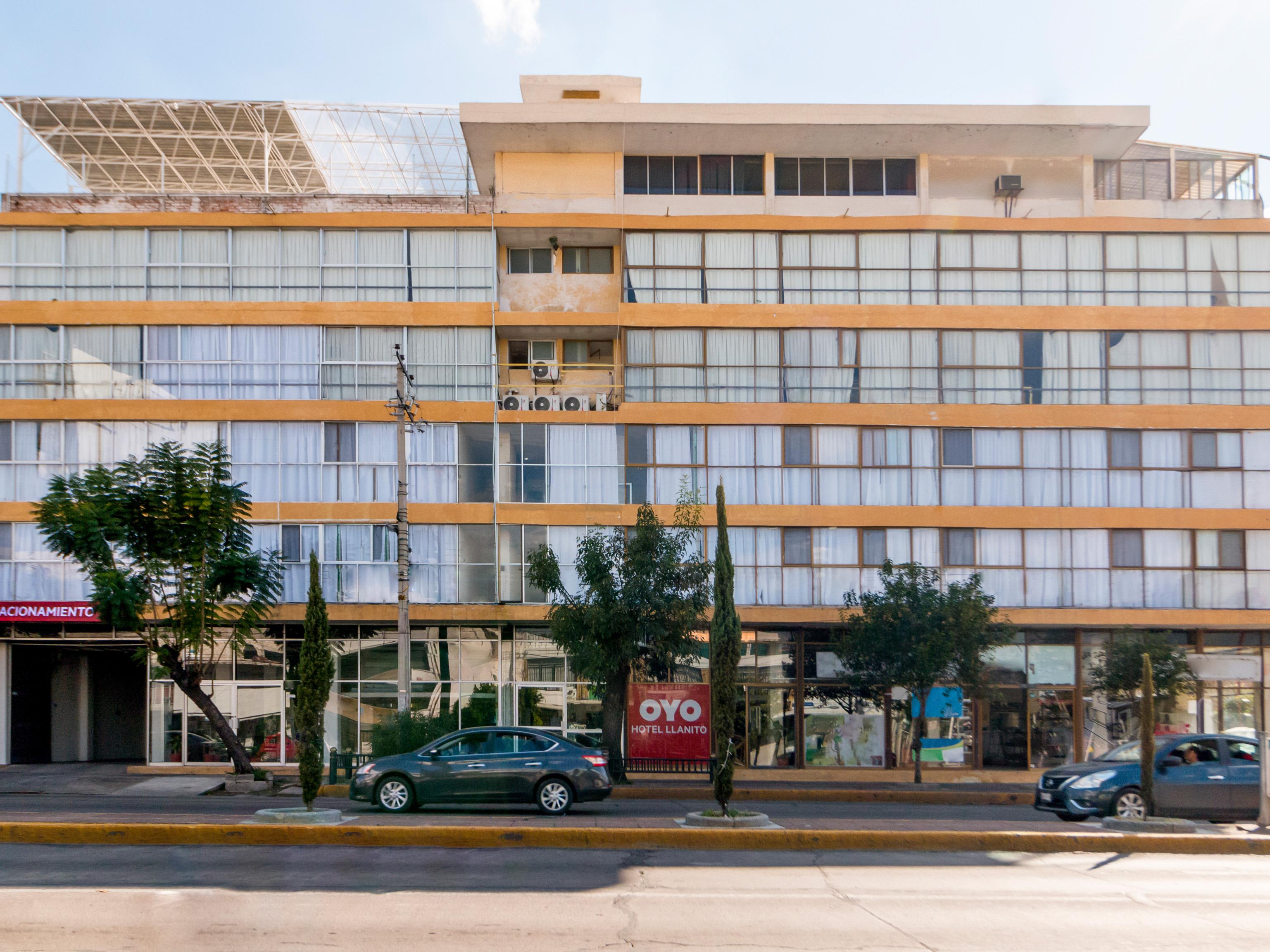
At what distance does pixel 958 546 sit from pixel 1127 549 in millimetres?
4387

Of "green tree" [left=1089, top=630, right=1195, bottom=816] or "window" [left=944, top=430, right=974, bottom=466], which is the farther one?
"window" [left=944, top=430, right=974, bottom=466]

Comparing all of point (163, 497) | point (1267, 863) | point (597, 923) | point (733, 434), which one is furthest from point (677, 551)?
point (597, 923)

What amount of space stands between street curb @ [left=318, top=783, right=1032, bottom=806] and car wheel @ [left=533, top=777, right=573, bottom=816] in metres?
4.33

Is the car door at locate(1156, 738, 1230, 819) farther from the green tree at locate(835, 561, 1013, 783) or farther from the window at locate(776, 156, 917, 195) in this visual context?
the window at locate(776, 156, 917, 195)

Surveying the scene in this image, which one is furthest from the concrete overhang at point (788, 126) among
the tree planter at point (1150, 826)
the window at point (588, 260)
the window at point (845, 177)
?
the tree planter at point (1150, 826)

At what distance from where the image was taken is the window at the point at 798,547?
2822cm

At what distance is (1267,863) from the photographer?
45.7 feet

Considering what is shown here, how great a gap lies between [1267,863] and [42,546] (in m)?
27.0

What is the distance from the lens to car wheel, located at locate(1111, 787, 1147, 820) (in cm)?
1728

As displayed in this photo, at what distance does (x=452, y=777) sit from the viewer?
57.7 ft

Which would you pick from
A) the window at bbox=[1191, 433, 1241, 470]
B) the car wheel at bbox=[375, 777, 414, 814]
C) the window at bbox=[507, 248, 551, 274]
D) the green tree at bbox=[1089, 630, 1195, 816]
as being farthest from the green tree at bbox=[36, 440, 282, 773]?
the window at bbox=[1191, 433, 1241, 470]

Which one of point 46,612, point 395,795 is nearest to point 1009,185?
point 395,795

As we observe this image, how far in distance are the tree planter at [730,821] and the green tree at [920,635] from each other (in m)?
9.89

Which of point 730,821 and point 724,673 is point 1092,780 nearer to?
point 730,821
